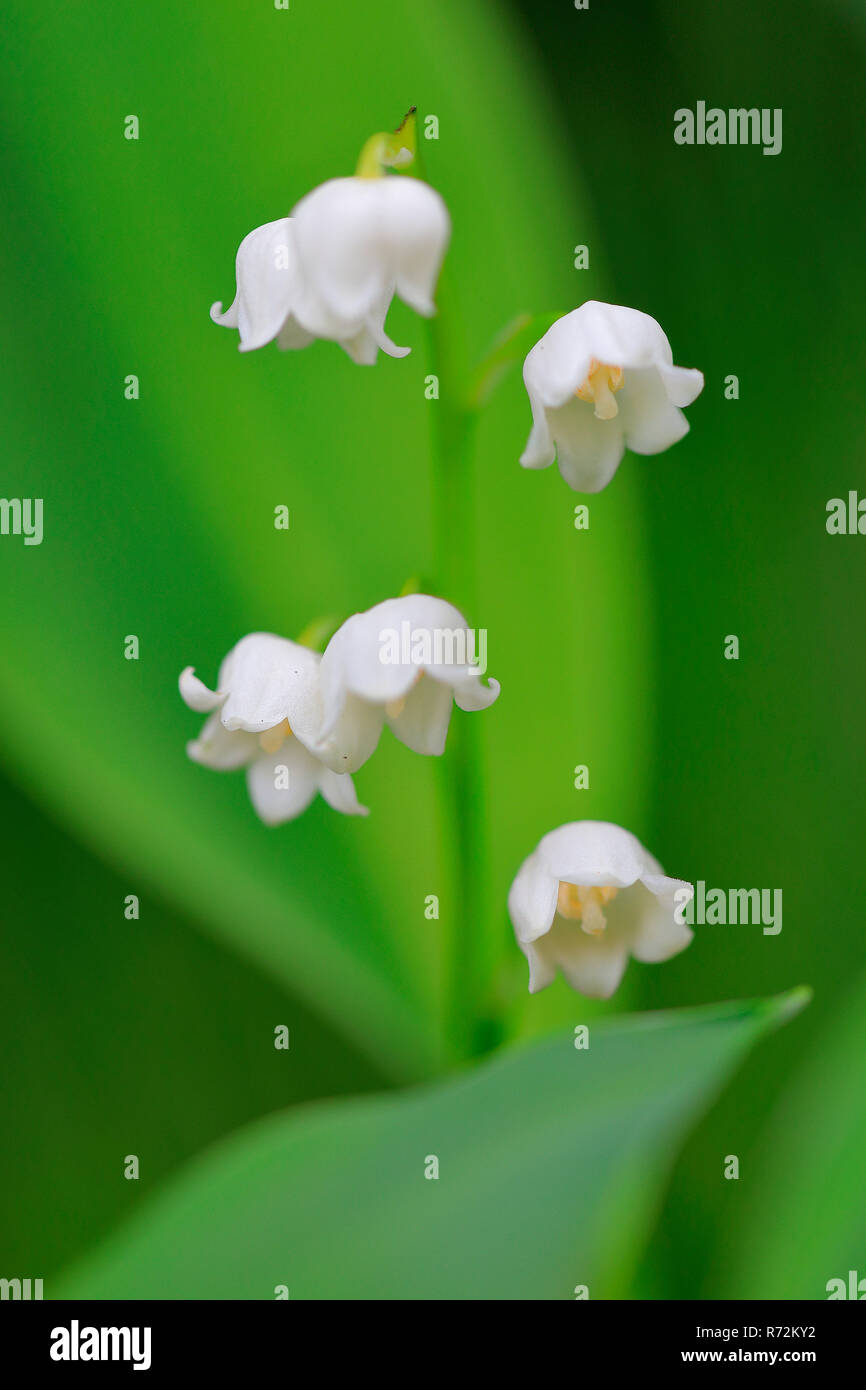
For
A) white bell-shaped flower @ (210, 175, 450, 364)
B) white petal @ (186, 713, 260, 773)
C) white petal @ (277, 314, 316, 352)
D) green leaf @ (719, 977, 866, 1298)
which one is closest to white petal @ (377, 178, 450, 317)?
white bell-shaped flower @ (210, 175, 450, 364)

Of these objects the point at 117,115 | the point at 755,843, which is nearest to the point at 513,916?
the point at 755,843

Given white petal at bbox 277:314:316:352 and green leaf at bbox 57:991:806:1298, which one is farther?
white petal at bbox 277:314:316:352

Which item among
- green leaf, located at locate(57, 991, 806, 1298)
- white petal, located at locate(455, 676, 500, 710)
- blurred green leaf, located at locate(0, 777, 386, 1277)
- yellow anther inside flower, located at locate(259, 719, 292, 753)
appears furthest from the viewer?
blurred green leaf, located at locate(0, 777, 386, 1277)

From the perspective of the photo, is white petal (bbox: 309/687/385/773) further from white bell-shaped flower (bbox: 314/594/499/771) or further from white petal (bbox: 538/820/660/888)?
white petal (bbox: 538/820/660/888)

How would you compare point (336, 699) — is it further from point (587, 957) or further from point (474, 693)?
point (587, 957)

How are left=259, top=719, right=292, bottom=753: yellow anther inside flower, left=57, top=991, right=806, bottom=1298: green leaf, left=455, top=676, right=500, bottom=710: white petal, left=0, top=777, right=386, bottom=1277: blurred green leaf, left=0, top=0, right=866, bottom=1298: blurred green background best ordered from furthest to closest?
left=0, top=777, right=386, bottom=1277: blurred green leaf, left=0, top=0, right=866, bottom=1298: blurred green background, left=259, top=719, right=292, bottom=753: yellow anther inside flower, left=455, top=676, right=500, bottom=710: white petal, left=57, top=991, right=806, bottom=1298: green leaf

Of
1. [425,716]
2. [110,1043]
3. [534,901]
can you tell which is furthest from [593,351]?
[110,1043]

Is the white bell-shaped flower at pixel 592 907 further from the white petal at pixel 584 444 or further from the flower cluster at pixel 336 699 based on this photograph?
the white petal at pixel 584 444

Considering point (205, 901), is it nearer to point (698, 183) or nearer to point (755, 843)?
point (755, 843)
